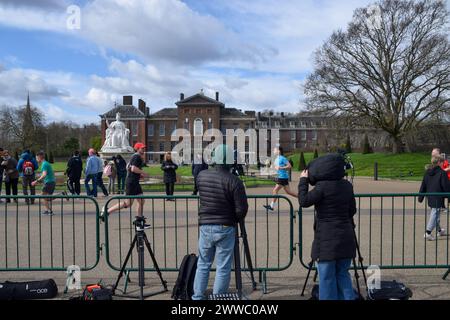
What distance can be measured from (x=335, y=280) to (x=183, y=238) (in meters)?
4.50

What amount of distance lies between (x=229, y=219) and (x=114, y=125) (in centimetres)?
2847

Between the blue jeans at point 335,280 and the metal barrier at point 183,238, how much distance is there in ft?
3.96

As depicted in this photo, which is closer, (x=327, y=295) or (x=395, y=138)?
(x=327, y=295)

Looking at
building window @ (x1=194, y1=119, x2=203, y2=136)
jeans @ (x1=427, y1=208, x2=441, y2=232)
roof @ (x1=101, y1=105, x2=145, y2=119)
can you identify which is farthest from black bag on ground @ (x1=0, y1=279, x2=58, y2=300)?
roof @ (x1=101, y1=105, x2=145, y2=119)

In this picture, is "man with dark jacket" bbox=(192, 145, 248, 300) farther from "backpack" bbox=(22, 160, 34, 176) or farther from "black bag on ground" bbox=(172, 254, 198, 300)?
"backpack" bbox=(22, 160, 34, 176)

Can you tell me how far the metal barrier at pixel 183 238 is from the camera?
6.36 metres

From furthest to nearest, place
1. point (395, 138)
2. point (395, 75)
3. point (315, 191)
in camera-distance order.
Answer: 1. point (395, 138)
2. point (395, 75)
3. point (315, 191)

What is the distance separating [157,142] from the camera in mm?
91188

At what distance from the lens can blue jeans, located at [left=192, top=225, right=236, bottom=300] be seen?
15.3 feet

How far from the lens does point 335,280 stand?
454 centimetres

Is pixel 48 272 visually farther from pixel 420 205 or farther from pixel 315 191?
pixel 420 205

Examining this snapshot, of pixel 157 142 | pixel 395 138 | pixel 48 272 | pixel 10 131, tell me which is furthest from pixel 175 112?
pixel 48 272

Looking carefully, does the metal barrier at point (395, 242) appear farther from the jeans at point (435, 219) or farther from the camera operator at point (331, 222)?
the camera operator at point (331, 222)

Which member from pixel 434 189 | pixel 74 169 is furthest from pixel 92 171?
pixel 434 189
